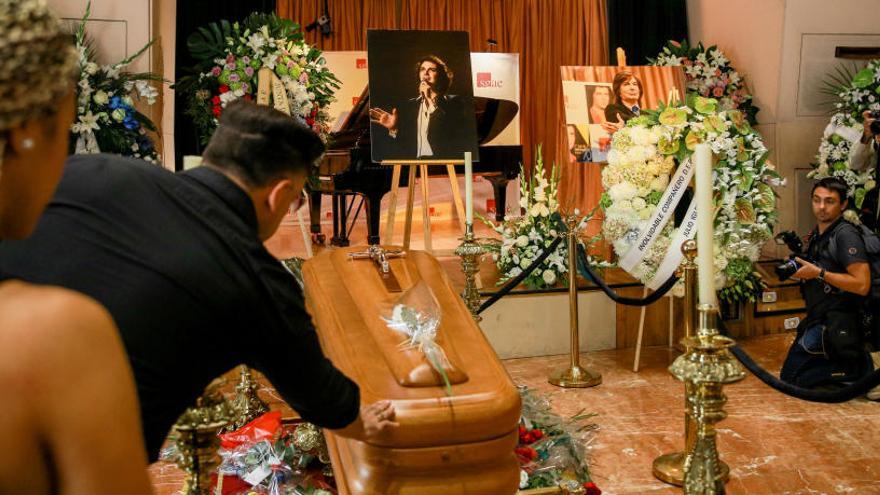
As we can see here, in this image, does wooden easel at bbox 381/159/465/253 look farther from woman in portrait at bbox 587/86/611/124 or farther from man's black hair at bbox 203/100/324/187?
man's black hair at bbox 203/100/324/187

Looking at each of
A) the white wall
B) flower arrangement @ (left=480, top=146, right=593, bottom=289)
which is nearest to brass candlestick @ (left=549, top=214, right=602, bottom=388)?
flower arrangement @ (left=480, top=146, right=593, bottom=289)

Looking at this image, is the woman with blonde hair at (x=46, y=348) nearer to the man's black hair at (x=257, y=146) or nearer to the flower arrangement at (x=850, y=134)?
the man's black hair at (x=257, y=146)

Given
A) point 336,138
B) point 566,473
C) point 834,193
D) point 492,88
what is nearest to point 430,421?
point 566,473

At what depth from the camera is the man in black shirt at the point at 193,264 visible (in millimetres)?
1500

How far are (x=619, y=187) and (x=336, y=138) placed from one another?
141 inches

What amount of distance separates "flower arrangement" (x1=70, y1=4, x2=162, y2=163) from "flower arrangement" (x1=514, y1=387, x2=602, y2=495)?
10.1 ft

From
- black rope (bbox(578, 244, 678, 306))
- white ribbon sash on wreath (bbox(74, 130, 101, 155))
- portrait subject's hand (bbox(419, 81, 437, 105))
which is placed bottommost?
black rope (bbox(578, 244, 678, 306))

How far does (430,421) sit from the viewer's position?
96.3 inches

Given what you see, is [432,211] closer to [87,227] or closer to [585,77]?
[585,77]

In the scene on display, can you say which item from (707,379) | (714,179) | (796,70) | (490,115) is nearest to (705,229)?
(707,379)

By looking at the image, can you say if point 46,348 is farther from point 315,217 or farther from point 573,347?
point 315,217

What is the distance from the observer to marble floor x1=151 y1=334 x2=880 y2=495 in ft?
11.8

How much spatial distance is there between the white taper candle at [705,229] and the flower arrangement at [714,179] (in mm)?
3057

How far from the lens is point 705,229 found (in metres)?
1.80
